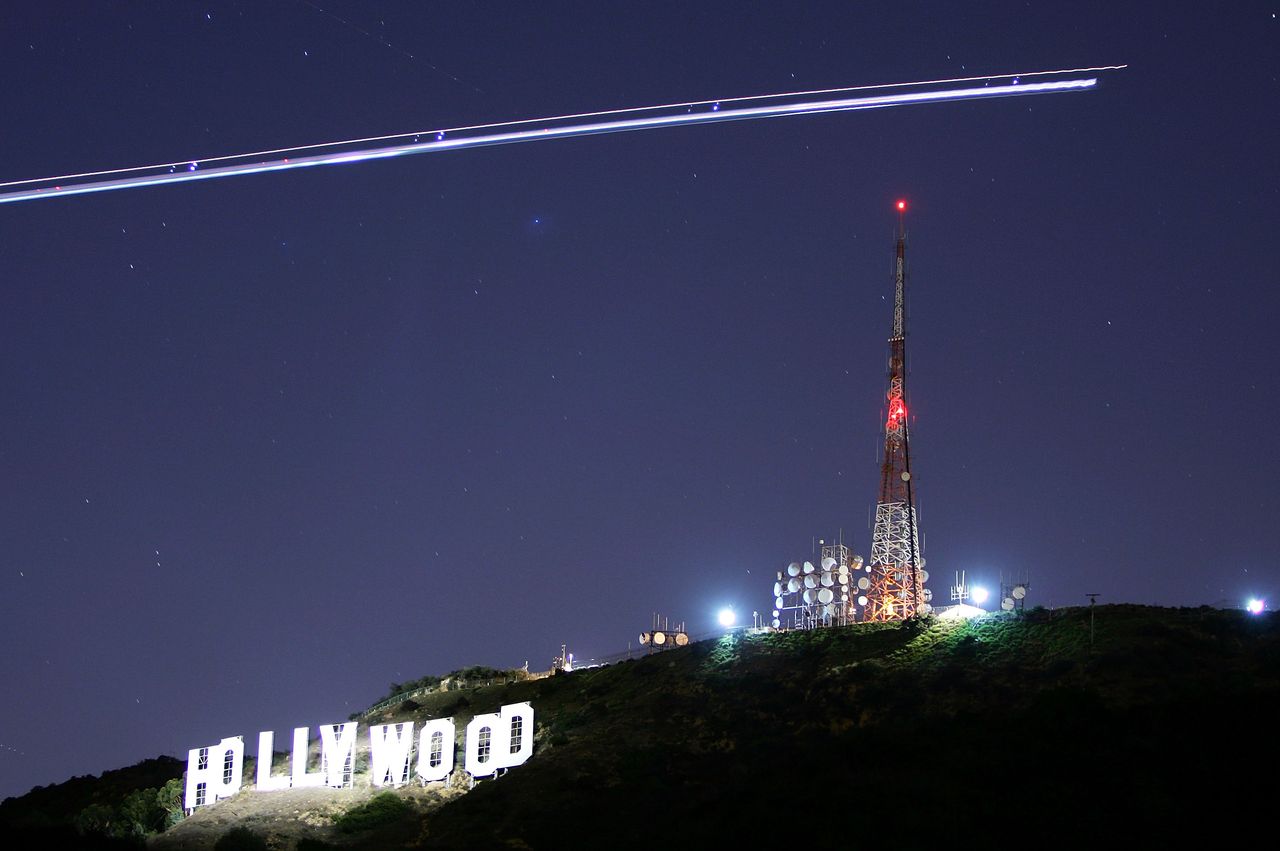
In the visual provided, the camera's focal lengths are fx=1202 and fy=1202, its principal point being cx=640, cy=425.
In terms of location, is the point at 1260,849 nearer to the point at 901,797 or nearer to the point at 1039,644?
the point at 901,797

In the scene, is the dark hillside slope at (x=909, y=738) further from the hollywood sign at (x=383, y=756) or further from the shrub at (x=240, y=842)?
the shrub at (x=240, y=842)

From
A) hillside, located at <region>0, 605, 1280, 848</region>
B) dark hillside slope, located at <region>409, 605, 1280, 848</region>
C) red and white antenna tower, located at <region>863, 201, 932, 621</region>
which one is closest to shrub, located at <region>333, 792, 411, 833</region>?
hillside, located at <region>0, 605, 1280, 848</region>

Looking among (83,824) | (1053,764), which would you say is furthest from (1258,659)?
(83,824)

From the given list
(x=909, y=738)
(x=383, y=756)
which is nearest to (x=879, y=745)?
(x=909, y=738)

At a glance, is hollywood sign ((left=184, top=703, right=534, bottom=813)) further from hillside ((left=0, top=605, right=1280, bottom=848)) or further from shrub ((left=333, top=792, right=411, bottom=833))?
shrub ((left=333, top=792, right=411, bottom=833))

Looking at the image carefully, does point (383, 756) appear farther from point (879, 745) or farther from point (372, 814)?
point (879, 745)
